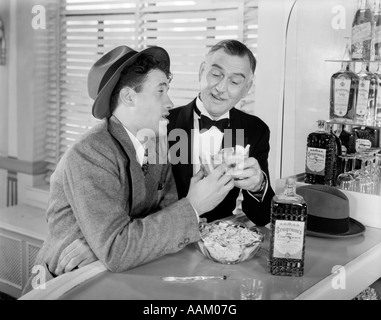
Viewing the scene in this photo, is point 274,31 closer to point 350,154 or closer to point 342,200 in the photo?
point 350,154

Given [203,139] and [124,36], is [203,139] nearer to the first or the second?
[203,139]

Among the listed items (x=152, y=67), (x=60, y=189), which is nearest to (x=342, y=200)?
(x=152, y=67)

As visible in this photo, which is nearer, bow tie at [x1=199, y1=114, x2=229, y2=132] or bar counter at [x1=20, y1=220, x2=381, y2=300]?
bar counter at [x1=20, y1=220, x2=381, y2=300]

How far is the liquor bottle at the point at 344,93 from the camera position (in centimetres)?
194

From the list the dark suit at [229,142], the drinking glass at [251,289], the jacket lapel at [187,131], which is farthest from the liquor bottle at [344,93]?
the drinking glass at [251,289]

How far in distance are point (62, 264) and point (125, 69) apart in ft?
1.97

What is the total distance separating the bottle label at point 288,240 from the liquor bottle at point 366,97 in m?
0.82

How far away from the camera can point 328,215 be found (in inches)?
64.0

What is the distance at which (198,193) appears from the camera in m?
1.41

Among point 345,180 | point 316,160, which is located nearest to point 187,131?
point 316,160

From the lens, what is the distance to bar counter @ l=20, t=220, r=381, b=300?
1152mm

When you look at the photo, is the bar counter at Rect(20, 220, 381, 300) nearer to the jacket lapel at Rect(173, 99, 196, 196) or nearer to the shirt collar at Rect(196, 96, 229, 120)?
the jacket lapel at Rect(173, 99, 196, 196)

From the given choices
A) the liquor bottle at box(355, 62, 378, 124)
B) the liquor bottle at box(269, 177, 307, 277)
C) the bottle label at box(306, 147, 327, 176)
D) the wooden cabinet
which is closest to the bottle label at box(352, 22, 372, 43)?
the liquor bottle at box(355, 62, 378, 124)

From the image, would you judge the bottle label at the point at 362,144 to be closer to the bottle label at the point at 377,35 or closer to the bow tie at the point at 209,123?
Result: the bottle label at the point at 377,35
